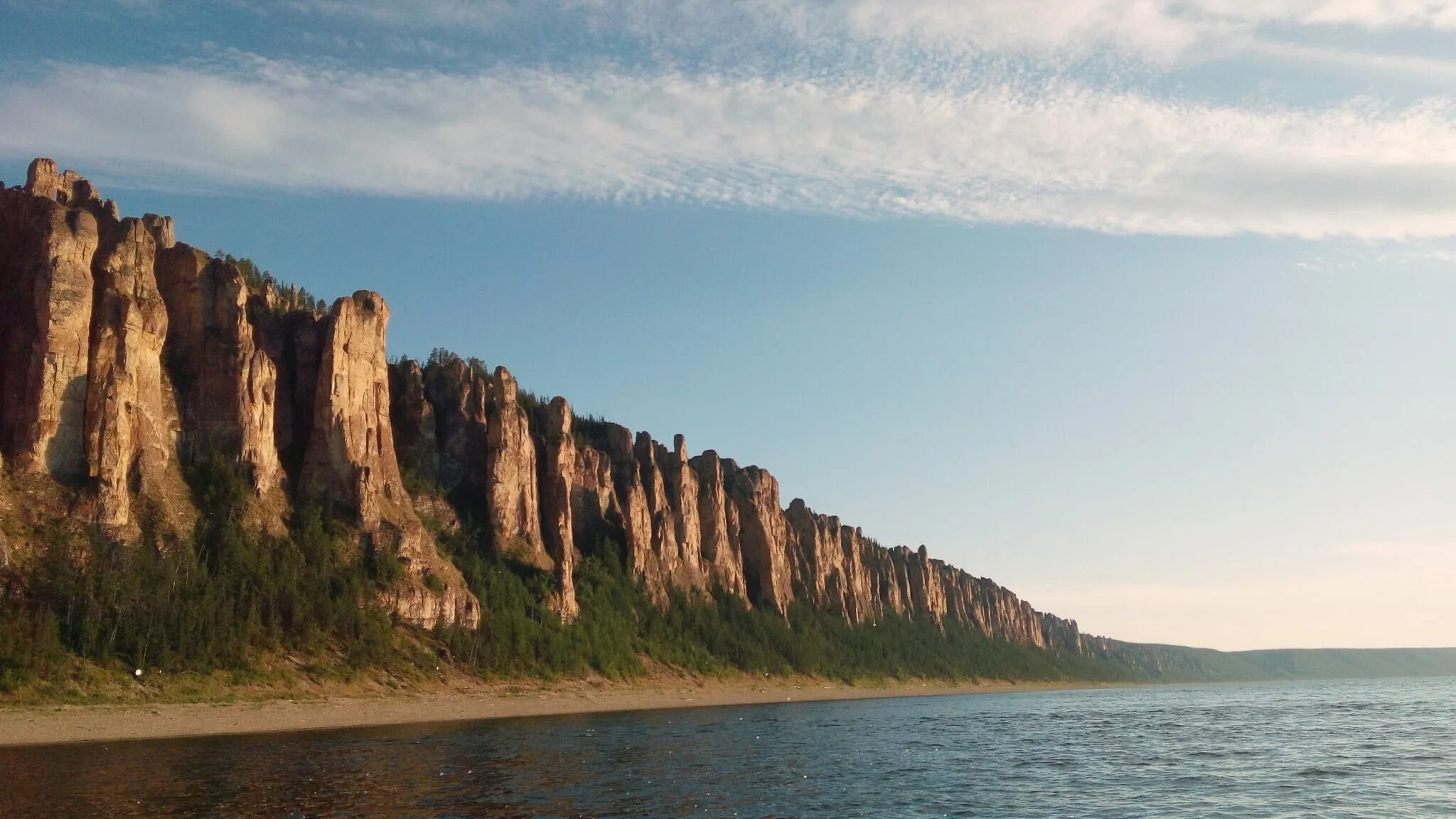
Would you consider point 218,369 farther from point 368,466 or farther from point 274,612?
point 274,612

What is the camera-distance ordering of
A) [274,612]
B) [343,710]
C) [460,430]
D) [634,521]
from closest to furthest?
[343,710] < [274,612] < [460,430] < [634,521]

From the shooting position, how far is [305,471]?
362ft

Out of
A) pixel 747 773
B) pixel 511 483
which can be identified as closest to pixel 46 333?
pixel 511 483

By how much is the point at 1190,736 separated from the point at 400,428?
3659 inches

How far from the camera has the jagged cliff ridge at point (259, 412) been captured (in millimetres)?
89188

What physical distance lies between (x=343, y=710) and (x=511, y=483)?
56.7m

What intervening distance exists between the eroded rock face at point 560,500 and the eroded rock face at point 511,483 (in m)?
1.76

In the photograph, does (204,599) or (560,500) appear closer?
(204,599)

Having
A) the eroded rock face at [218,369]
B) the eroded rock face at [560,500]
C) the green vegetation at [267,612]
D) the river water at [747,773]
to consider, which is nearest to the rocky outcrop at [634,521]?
the eroded rock face at [560,500]

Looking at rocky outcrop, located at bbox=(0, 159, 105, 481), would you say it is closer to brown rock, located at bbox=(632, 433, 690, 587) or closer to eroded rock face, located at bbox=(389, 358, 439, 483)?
eroded rock face, located at bbox=(389, 358, 439, 483)

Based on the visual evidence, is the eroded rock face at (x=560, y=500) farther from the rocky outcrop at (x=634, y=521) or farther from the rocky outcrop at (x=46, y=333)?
the rocky outcrop at (x=46, y=333)

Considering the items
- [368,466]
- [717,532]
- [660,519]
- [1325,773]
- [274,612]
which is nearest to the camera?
[1325,773]

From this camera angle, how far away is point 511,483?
5413 inches

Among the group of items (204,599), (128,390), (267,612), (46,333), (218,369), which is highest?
(218,369)
